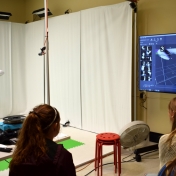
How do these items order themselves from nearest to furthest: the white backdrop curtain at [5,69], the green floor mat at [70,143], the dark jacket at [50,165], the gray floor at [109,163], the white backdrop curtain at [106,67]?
the dark jacket at [50,165] < the gray floor at [109,163] < the green floor mat at [70,143] < the white backdrop curtain at [106,67] < the white backdrop curtain at [5,69]

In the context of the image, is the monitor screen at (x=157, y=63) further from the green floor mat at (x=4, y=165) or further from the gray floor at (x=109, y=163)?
the green floor mat at (x=4, y=165)

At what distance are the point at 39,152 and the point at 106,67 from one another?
3012 mm

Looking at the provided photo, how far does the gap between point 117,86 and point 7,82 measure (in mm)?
2785

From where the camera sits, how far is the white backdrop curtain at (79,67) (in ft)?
13.6

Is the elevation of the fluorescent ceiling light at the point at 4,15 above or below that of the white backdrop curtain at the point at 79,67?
above

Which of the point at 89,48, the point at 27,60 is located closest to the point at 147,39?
the point at 89,48

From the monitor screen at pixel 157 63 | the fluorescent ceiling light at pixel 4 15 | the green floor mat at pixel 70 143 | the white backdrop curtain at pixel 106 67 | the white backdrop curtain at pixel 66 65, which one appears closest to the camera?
the monitor screen at pixel 157 63

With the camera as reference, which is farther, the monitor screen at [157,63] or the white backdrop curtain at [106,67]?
the white backdrop curtain at [106,67]

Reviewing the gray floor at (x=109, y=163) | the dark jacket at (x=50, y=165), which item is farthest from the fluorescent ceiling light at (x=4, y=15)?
the dark jacket at (x=50, y=165)

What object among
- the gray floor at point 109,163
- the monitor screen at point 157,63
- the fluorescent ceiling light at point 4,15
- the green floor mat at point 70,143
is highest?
the fluorescent ceiling light at point 4,15

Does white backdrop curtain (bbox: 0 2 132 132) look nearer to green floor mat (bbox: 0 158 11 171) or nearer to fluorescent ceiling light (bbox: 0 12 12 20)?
fluorescent ceiling light (bbox: 0 12 12 20)

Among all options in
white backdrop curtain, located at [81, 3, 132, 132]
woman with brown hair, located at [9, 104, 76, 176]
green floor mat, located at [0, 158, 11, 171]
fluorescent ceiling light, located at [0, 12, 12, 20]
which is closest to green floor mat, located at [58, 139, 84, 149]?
white backdrop curtain, located at [81, 3, 132, 132]

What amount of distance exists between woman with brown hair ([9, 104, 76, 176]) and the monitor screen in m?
2.30

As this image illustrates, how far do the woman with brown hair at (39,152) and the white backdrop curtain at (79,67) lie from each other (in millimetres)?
2571
